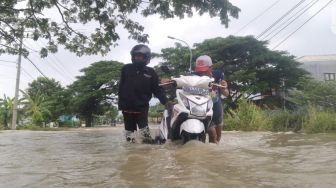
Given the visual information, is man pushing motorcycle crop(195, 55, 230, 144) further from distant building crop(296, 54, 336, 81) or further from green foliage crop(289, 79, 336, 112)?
distant building crop(296, 54, 336, 81)

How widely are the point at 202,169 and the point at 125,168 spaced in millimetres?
735

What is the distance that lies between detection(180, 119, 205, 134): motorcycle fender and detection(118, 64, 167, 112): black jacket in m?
1.06

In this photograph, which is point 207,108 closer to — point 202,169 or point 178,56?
point 202,169

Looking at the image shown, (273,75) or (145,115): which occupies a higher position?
(273,75)

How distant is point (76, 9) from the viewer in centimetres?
1205

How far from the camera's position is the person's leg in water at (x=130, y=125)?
6.62 metres

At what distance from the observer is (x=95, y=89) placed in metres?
48.6

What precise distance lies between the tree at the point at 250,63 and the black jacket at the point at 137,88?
28.8 m

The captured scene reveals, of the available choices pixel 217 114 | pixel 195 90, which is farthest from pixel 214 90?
pixel 195 90

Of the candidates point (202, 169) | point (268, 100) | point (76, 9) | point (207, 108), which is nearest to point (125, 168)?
point (202, 169)

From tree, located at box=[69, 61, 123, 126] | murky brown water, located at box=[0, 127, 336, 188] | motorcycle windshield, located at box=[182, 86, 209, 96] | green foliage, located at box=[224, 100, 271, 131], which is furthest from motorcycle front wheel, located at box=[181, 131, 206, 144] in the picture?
tree, located at box=[69, 61, 123, 126]

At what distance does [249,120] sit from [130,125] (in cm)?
752

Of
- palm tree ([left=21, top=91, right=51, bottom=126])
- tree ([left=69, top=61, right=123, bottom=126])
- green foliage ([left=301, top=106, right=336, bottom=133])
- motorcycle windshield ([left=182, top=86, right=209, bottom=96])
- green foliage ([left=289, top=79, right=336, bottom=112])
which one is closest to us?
motorcycle windshield ([left=182, top=86, right=209, bottom=96])

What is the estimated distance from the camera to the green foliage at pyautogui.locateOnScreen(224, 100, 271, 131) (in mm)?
13289
